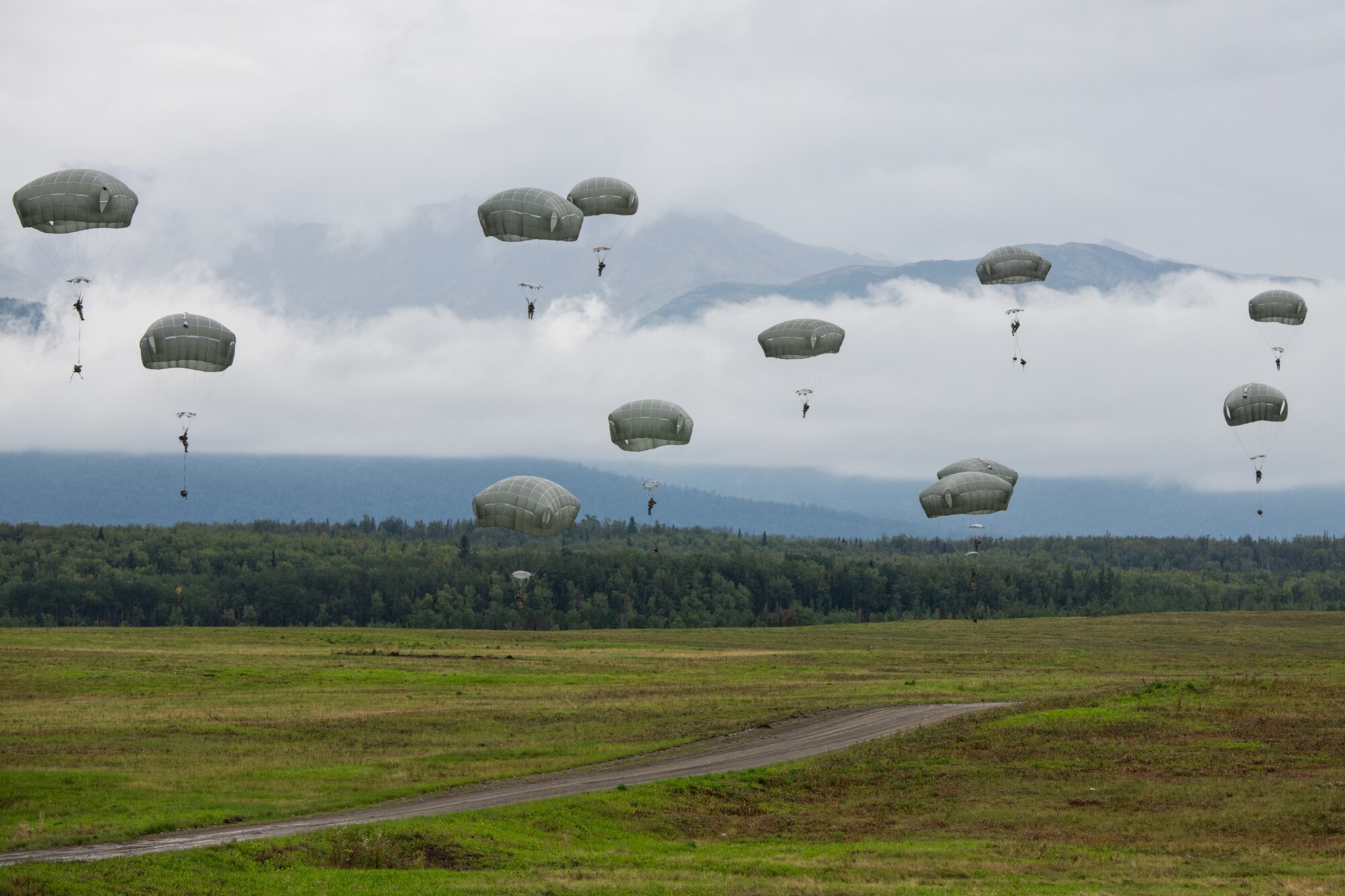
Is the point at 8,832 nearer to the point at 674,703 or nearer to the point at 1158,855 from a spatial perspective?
the point at 1158,855

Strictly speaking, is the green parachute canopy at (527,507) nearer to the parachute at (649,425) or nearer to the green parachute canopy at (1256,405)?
the parachute at (649,425)

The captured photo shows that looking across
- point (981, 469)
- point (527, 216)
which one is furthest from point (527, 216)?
point (981, 469)

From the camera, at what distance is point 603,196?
298ft

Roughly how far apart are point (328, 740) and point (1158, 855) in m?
40.8

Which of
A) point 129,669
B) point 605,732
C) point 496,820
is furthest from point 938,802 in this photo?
point 129,669

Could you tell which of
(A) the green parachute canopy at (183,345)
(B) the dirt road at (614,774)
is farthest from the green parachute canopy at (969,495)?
(A) the green parachute canopy at (183,345)

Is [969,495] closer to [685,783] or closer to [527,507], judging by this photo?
[527,507]

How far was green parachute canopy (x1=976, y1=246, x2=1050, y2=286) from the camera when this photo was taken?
91.7 m

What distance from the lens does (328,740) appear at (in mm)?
65750

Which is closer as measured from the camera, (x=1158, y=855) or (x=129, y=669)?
(x=1158, y=855)

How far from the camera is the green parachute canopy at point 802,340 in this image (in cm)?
8925

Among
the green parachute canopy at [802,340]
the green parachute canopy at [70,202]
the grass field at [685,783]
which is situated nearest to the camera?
the grass field at [685,783]

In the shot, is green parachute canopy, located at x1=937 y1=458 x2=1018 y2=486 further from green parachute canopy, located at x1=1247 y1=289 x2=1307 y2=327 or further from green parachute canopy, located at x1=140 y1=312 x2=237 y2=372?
green parachute canopy, located at x1=140 y1=312 x2=237 y2=372

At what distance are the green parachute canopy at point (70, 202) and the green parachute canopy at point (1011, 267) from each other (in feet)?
181
